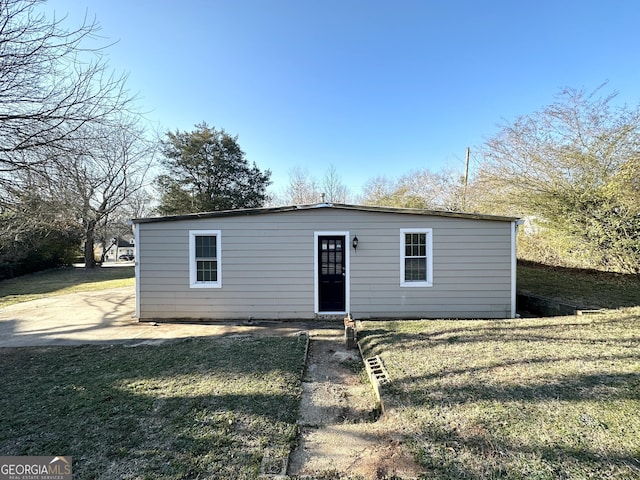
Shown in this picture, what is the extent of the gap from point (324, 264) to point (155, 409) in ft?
14.4

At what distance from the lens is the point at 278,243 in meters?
6.62

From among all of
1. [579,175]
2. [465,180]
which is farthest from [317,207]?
[465,180]

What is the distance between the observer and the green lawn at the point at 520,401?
1.88 metres

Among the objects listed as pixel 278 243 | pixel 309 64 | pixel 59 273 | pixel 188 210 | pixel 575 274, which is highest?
pixel 309 64

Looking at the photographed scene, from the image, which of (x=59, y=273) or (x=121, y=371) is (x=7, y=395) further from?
(x=59, y=273)

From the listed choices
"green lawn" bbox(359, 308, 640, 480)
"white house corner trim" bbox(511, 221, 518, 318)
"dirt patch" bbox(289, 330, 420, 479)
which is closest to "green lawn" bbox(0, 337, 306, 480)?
"dirt patch" bbox(289, 330, 420, 479)

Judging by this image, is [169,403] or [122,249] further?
[122,249]

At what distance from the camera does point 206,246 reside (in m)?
6.73

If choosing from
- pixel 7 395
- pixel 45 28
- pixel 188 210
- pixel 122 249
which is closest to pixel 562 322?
pixel 7 395

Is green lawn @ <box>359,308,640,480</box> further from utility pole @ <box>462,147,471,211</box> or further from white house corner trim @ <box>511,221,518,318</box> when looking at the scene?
utility pole @ <box>462,147,471,211</box>

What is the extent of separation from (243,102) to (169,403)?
10529 mm

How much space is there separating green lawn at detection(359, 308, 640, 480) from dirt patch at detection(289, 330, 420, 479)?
0.57 feet

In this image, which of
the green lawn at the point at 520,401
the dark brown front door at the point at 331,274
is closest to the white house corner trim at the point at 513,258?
the green lawn at the point at 520,401

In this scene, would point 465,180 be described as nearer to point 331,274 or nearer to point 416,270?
point 416,270
